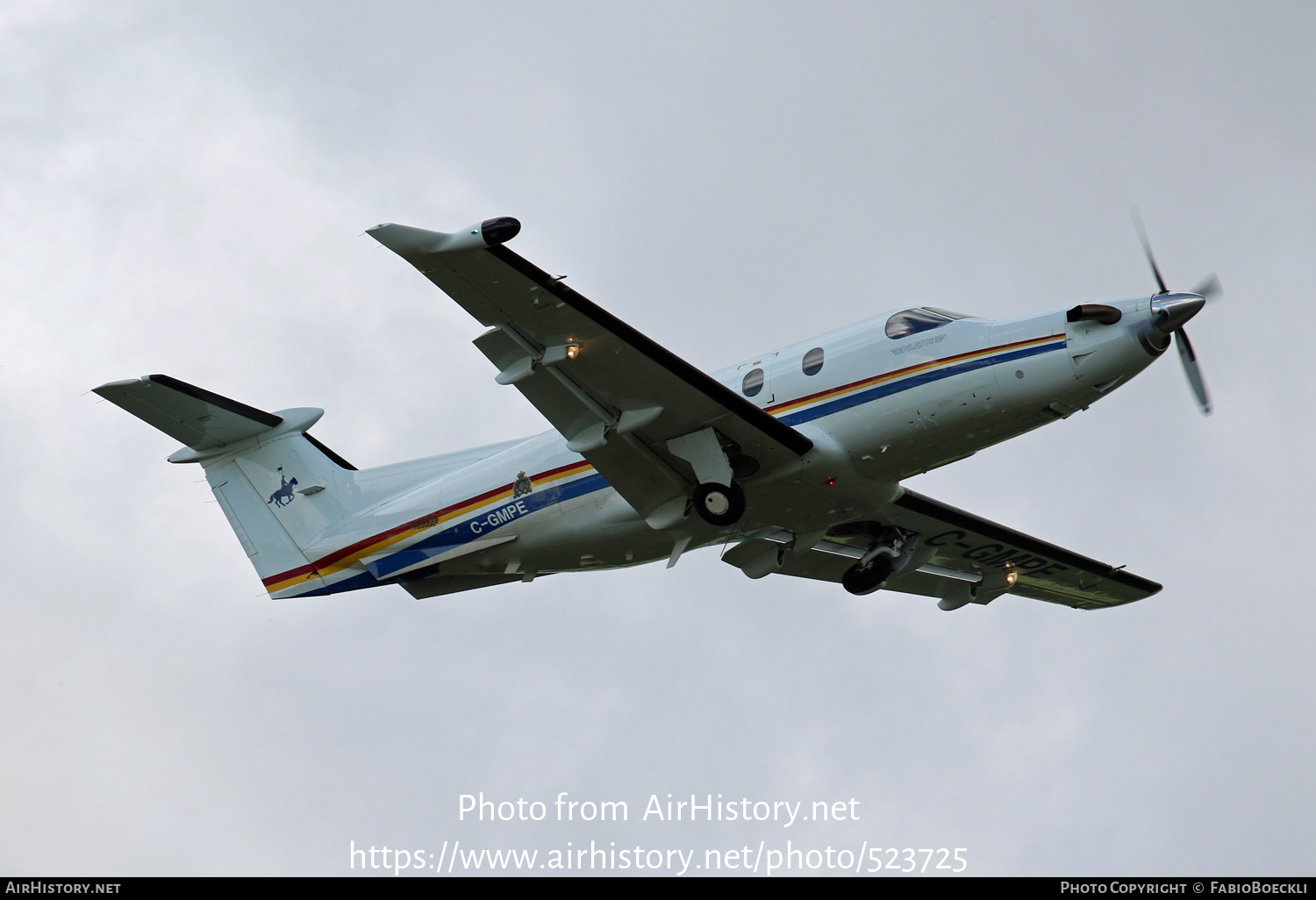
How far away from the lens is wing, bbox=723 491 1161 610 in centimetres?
2061

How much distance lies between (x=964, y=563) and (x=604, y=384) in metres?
9.40

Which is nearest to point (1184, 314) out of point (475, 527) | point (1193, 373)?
point (1193, 373)

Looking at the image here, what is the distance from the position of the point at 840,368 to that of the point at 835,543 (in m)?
4.84

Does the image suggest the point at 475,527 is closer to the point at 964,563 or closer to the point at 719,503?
the point at 719,503

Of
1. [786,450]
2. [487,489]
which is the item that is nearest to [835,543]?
[786,450]

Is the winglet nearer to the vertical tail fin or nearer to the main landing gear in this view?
the vertical tail fin

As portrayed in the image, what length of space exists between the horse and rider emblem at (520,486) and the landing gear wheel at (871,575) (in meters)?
5.86

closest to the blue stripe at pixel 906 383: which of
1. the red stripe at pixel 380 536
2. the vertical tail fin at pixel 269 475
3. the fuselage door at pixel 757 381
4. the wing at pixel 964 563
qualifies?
the fuselage door at pixel 757 381

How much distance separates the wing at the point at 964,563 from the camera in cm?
2061

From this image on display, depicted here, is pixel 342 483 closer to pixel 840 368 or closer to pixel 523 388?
pixel 523 388

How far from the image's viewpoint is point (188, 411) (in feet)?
69.2

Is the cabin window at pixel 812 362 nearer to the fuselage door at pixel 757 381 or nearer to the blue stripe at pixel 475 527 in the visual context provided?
the fuselage door at pixel 757 381

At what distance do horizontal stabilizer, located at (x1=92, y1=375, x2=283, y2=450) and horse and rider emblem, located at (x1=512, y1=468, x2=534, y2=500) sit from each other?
5.66 metres
